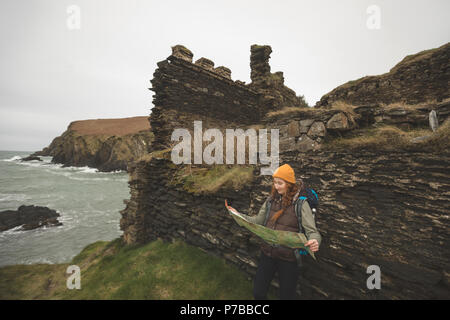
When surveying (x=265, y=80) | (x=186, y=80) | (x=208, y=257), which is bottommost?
(x=208, y=257)

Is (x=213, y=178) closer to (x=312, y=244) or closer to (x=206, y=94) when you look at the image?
(x=312, y=244)

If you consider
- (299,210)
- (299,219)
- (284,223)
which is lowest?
(284,223)

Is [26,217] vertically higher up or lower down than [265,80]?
lower down

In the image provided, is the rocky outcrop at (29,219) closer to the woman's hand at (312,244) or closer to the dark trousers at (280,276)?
the dark trousers at (280,276)

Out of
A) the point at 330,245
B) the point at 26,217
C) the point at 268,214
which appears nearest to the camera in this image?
the point at 268,214

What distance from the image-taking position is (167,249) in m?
6.32

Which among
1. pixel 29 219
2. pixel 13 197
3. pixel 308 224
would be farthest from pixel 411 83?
pixel 13 197

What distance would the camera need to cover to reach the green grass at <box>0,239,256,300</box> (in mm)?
4398

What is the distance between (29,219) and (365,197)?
25.5m

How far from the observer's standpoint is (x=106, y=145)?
55.7 metres

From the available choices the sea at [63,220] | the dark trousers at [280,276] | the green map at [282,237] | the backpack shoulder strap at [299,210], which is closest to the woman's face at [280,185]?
the backpack shoulder strap at [299,210]
